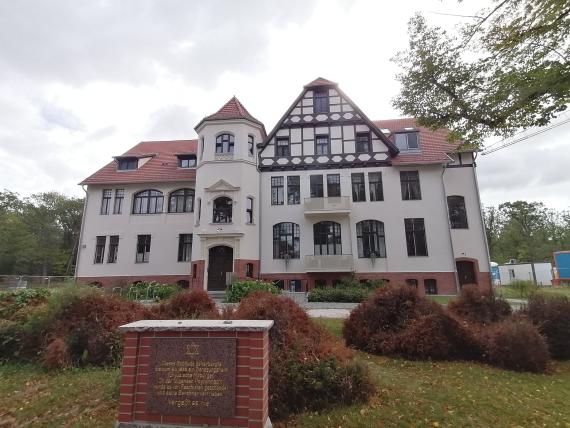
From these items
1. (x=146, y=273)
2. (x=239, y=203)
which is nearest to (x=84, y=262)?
(x=146, y=273)

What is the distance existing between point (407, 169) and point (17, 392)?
69.9ft

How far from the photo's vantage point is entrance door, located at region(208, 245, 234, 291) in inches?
787

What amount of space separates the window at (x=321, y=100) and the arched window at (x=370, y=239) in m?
8.43

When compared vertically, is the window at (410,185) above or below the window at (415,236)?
above

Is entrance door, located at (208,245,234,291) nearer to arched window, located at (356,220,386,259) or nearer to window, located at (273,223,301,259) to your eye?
window, located at (273,223,301,259)

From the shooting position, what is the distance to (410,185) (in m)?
21.3

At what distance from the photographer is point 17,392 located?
544cm

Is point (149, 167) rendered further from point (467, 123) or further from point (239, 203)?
point (467, 123)

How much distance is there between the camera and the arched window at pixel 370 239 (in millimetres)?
20609

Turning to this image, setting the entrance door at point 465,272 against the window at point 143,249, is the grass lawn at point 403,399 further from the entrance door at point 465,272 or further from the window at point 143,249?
the window at point 143,249

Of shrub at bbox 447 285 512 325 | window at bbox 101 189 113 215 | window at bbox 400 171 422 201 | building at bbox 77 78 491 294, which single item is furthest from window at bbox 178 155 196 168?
shrub at bbox 447 285 512 325

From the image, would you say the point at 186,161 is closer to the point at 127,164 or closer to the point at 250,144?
the point at 127,164

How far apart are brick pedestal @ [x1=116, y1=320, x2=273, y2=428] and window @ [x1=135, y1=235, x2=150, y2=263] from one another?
2078cm

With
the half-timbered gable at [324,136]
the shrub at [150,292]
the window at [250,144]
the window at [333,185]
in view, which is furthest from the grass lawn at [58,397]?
the half-timbered gable at [324,136]
